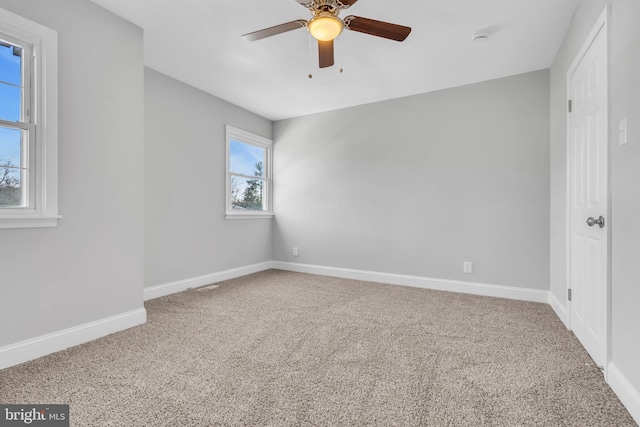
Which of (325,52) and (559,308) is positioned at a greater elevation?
(325,52)

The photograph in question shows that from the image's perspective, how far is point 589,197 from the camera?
2088 millimetres

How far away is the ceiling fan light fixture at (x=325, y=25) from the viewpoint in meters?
1.79

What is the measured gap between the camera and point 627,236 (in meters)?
1.52

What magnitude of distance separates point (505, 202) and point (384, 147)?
162 centimetres

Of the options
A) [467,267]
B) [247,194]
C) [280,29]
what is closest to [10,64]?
[280,29]

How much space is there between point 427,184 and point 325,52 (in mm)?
2326

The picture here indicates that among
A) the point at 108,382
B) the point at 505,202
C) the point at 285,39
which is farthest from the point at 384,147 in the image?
the point at 108,382

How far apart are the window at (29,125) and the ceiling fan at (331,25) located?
139 centimetres

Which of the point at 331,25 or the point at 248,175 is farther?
the point at 248,175

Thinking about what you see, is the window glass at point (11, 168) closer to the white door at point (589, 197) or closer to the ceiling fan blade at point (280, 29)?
the ceiling fan blade at point (280, 29)

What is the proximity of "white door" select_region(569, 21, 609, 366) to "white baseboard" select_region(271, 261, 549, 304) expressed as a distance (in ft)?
3.07

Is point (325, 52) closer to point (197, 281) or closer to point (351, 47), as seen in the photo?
point (351, 47)

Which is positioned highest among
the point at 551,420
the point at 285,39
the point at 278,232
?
the point at 285,39

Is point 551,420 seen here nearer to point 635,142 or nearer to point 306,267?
point 635,142
